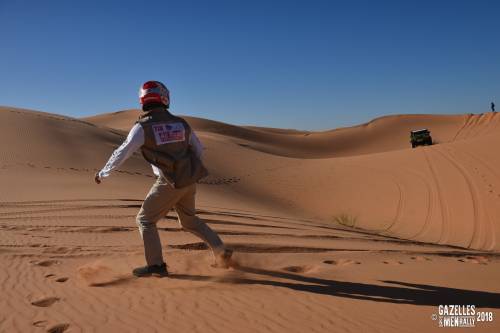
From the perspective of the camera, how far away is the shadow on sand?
396 cm

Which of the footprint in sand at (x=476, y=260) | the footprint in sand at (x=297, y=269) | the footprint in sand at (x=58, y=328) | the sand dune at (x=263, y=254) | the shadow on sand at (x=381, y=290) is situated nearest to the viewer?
the footprint in sand at (x=58, y=328)

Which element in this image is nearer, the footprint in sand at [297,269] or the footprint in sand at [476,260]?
the footprint in sand at [297,269]

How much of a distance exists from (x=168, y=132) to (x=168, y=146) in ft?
0.44

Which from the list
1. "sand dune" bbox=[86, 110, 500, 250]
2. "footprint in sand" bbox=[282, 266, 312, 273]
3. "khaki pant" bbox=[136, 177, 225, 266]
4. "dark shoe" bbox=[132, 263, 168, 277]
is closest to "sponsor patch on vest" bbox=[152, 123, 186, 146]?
"khaki pant" bbox=[136, 177, 225, 266]

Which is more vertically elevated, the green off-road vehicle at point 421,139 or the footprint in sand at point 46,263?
the green off-road vehicle at point 421,139

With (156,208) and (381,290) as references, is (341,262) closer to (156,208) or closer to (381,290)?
(381,290)

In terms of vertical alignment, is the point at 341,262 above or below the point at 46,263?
below

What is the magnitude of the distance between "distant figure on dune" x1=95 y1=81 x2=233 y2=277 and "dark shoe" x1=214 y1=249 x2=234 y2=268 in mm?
634

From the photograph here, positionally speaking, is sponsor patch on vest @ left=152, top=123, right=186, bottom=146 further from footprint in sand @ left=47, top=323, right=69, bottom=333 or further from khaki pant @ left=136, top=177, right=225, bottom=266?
footprint in sand @ left=47, top=323, right=69, bottom=333

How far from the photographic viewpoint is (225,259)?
487 centimetres

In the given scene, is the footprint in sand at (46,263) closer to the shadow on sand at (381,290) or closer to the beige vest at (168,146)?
the shadow on sand at (381,290)

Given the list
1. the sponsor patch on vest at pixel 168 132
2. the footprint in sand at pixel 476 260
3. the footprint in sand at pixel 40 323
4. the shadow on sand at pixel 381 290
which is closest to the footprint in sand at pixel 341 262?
the shadow on sand at pixel 381 290

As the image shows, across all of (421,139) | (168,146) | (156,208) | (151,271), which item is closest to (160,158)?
(168,146)

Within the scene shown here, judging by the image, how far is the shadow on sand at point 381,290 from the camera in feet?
13.0
